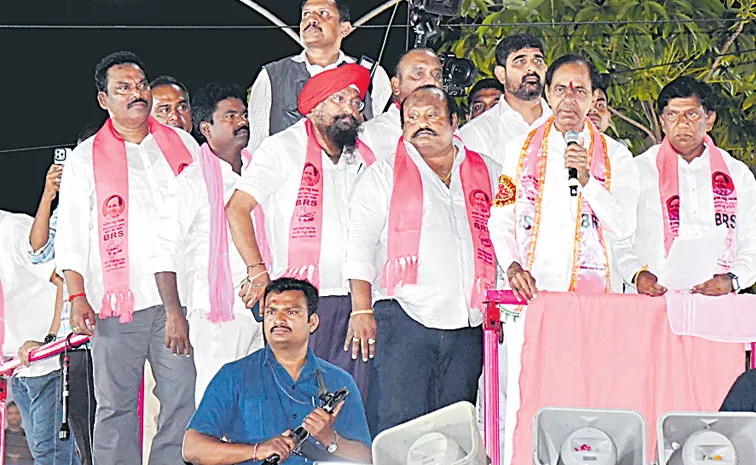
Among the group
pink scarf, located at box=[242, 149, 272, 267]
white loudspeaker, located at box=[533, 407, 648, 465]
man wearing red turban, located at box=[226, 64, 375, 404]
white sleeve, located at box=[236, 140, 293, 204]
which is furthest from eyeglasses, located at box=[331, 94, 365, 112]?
white loudspeaker, located at box=[533, 407, 648, 465]

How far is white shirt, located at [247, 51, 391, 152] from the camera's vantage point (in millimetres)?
6566

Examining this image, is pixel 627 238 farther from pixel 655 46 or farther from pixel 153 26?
pixel 153 26

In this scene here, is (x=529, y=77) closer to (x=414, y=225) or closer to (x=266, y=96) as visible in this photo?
(x=414, y=225)

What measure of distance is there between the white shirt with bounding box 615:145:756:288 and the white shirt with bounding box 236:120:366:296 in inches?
52.7

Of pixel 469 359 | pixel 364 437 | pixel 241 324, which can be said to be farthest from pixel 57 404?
pixel 469 359

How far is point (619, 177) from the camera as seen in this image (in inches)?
241

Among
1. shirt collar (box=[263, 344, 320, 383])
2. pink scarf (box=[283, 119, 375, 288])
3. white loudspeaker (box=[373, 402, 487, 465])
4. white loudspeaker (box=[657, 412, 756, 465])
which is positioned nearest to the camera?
white loudspeaker (box=[657, 412, 756, 465])

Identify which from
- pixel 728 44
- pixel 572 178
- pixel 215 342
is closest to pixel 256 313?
pixel 215 342

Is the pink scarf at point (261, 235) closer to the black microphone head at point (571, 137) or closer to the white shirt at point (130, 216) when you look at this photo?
the white shirt at point (130, 216)

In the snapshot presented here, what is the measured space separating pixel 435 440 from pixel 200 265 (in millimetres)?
1668

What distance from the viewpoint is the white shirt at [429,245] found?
6027 millimetres

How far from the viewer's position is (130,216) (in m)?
6.49

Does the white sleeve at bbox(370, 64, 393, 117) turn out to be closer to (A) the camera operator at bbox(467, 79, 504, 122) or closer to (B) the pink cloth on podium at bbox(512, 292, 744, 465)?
(A) the camera operator at bbox(467, 79, 504, 122)

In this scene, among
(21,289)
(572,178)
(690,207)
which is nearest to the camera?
(572,178)
